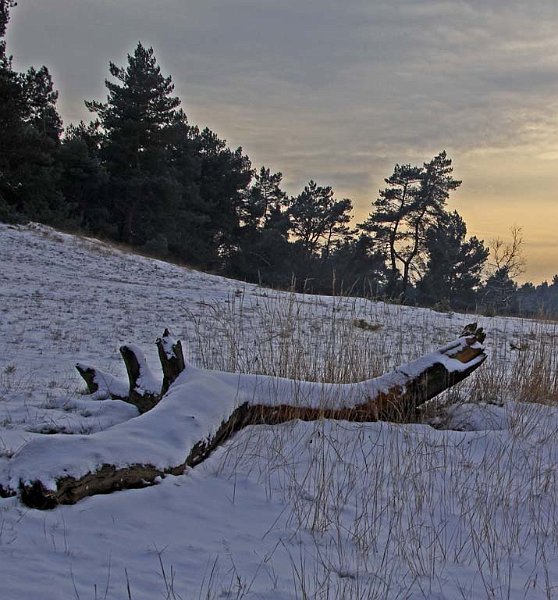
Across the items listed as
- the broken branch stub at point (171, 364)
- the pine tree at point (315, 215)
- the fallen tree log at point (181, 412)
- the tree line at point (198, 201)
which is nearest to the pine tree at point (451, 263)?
the tree line at point (198, 201)

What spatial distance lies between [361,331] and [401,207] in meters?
35.3

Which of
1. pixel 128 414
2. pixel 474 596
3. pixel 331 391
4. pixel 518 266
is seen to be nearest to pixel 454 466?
pixel 331 391

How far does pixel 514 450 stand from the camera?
13.0 feet

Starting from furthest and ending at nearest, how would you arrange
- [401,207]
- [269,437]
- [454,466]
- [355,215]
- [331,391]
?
1. [355,215]
2. [401,207]
3. [331,391]
4. [269,437]
5. [454,466]

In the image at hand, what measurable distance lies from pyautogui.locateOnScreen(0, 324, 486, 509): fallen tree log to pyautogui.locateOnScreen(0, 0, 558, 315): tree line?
2087 centimetres

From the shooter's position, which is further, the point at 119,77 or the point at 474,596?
the point at 119,77

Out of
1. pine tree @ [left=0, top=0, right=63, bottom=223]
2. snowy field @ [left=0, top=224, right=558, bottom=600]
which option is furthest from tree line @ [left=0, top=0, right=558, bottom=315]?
snowy field @ [left=0, top=224, right=558, bottom=600]

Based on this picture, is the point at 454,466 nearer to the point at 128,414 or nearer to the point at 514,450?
the point at 514,450

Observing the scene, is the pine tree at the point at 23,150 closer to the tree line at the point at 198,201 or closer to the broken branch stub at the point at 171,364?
the tree line at the point at 198,201

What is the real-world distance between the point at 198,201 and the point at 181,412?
34523 millimetres

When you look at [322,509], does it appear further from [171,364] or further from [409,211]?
[409,211]

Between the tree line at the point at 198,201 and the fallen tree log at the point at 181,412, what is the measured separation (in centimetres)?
2087

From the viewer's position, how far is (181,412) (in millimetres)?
3258

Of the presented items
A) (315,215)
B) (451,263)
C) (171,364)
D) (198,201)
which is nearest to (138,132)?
(198,201)
